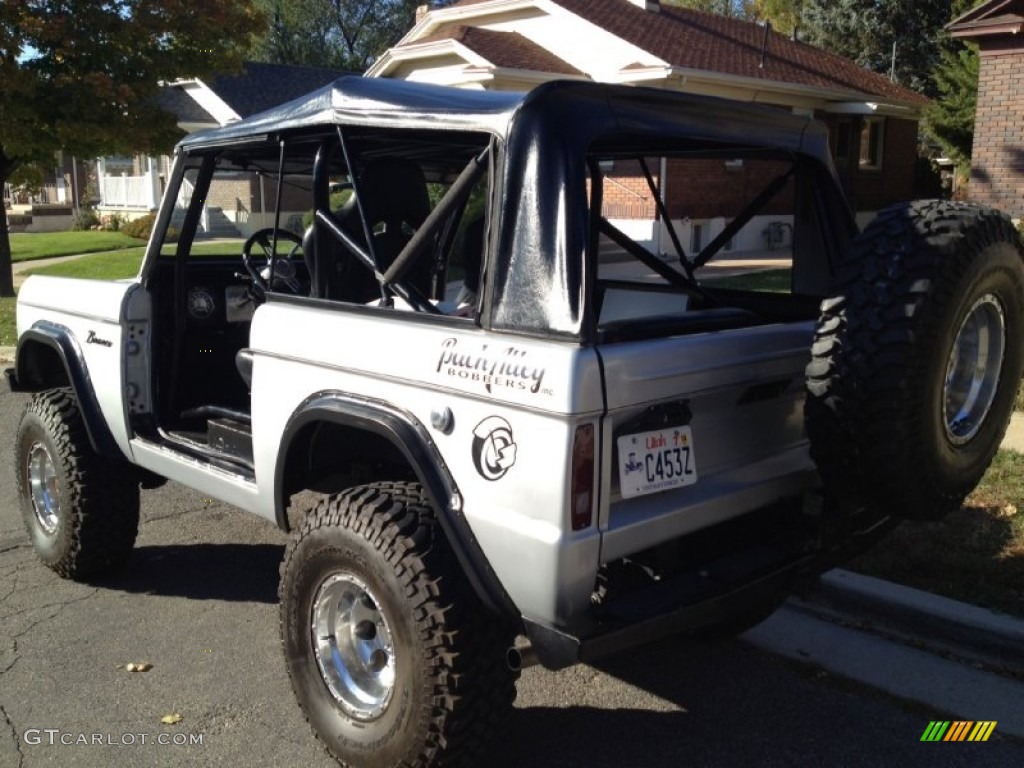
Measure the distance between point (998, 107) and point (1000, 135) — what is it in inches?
19.0

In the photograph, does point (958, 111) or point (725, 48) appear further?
point (958, 111)

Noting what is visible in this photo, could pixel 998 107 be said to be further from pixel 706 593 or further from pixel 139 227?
pixel 139 227

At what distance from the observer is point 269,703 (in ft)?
12.8

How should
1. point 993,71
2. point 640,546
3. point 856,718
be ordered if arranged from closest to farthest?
point 640,546 < point 856,718 < point 993,71

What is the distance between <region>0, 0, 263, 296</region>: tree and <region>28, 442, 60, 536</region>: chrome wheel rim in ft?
34.7

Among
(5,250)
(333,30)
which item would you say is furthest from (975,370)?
(333,30)

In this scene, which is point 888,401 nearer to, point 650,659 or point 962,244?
point 962,244

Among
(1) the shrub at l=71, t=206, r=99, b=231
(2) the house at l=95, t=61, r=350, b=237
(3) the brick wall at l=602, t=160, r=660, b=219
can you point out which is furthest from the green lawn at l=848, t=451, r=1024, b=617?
(1) the shrub at l=71, t=206, r=99, b=231

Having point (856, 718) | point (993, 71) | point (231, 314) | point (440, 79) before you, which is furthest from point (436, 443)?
point (440, 79)

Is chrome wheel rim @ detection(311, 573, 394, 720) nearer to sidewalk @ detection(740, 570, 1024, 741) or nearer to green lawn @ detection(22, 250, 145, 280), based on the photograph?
sidewalk @ detection(740, 570, 1024, 741)

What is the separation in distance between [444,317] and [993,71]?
13678 millimetres

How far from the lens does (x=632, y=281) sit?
15.0 feet

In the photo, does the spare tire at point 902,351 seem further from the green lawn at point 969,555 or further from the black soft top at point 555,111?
the green lawn at point 969,555

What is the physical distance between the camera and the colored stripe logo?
361cm
